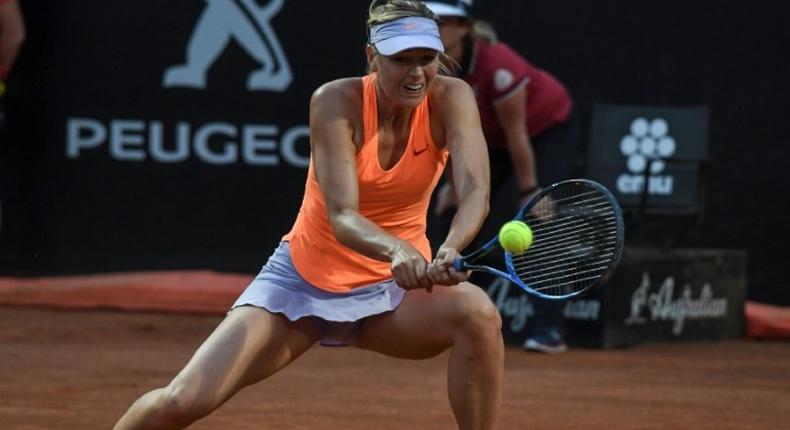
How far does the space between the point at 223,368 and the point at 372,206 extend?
0.55m

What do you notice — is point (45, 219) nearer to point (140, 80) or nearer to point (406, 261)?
point (140, 80)

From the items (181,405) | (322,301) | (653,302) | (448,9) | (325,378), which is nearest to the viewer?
(181,405)

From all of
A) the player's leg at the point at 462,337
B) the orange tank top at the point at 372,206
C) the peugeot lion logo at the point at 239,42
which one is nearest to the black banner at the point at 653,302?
the peugeot lion logo at the point at 239,42

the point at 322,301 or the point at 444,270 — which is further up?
the point at 444,270

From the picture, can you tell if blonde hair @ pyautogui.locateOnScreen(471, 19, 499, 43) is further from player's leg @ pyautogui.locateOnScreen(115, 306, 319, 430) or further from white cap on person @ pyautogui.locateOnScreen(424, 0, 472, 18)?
player's leg @ pyautogui.locateOnScreen(115, 306, 319, 430)

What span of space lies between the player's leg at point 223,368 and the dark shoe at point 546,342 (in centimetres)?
309

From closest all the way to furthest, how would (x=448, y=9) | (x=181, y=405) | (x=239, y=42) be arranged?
(x=181, y=405), (x=448, y=9), (x=239, y=42)

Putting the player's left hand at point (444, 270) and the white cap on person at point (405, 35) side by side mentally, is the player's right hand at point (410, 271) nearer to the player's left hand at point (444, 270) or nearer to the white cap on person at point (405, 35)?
the player's left hand at point (444, 270)

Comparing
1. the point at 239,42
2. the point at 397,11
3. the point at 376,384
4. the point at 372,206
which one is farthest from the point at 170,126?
the point at 397,11

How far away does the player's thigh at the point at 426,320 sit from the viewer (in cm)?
344

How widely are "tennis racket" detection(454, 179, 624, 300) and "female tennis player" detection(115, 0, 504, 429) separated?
117 millimetres

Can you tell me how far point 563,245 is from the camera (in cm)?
350

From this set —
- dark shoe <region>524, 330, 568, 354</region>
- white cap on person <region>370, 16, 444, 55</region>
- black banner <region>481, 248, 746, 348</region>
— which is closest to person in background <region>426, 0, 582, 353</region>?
dark shoe <region>524, 330, 568, 354</region>

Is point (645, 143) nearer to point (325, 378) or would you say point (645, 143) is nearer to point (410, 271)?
point (325, 378)
